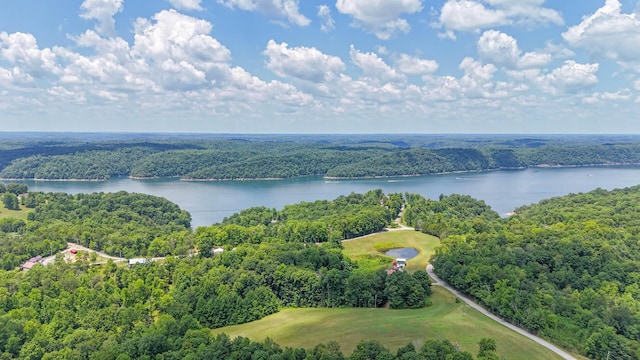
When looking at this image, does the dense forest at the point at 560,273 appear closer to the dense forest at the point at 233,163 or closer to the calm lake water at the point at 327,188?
the calm lake water at the point at 327,188

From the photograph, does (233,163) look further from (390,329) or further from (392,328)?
(390,329)

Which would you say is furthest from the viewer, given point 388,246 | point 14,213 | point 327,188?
point 327,188

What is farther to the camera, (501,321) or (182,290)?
(182,290)

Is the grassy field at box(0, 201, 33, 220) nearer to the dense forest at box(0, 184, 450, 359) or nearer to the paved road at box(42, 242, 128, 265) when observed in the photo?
the dense forest at box(0, 184, 450, 359)

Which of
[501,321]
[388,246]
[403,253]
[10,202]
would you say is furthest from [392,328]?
[10,202]

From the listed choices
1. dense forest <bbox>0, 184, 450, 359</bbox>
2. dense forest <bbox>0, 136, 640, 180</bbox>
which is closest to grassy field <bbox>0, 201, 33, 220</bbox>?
dense forest <bbox>0, 184, 450, 359</bbox>

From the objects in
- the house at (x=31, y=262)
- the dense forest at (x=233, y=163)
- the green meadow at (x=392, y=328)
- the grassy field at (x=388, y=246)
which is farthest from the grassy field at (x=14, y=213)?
the dense forest at (x=233, y=163)
